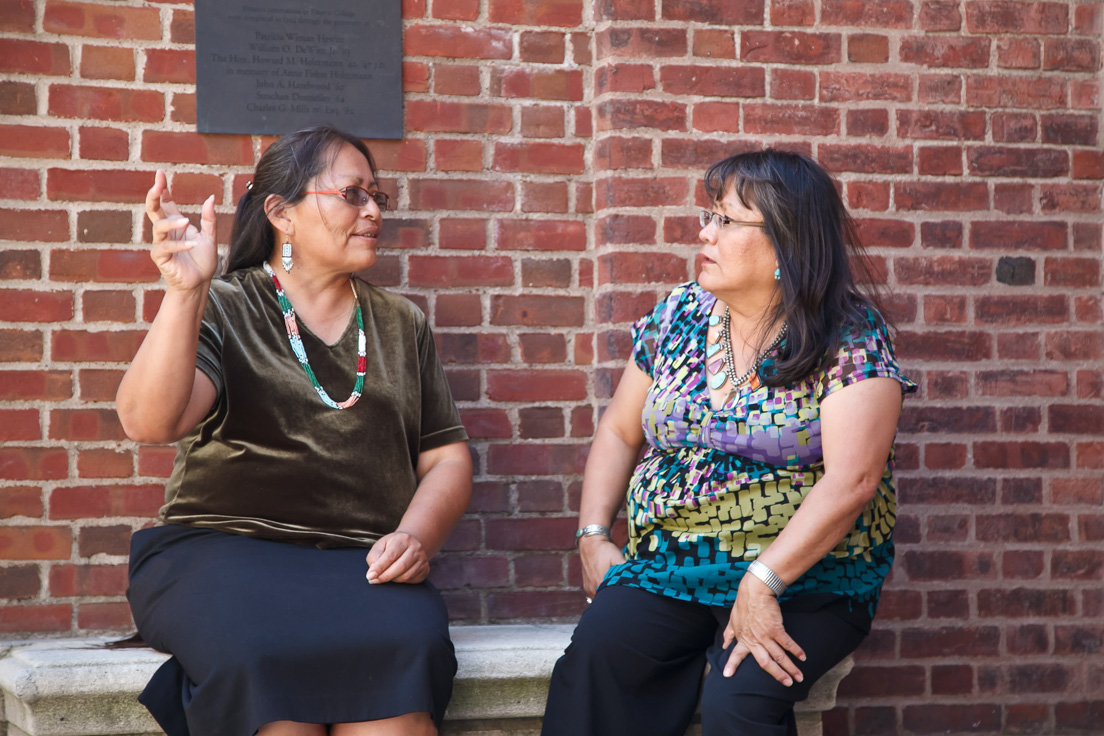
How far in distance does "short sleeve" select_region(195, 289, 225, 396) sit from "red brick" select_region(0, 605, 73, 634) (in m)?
0.97

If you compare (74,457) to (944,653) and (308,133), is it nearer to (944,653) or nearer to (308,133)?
(308,133)

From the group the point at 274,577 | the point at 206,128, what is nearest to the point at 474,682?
the point at 274,577

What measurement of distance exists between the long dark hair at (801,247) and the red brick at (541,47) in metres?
0.88

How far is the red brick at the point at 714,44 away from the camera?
3125 millimetres

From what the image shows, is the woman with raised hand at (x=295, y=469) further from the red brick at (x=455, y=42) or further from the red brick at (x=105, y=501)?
the red brick at (x=455, y=42)

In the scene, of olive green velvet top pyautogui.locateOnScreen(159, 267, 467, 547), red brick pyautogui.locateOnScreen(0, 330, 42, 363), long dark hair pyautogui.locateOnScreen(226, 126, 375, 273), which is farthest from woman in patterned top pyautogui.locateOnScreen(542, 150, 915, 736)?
red brick pyautogui.locateOnScreen(0, 330, 42, 363)

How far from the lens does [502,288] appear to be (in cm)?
316

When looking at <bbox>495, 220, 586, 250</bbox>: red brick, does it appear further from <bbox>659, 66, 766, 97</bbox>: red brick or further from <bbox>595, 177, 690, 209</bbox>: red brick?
<bbox>659, 66, 766, 97</bbox>: red brick

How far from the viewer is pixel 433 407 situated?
2.81 meters

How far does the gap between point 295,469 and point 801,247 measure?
137cm

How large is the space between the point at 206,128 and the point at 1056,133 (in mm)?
2630

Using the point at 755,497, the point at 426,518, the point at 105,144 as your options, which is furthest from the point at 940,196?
the point at 105,144

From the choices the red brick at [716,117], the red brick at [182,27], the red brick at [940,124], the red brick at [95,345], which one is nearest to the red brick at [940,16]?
the red brick at [940,124]

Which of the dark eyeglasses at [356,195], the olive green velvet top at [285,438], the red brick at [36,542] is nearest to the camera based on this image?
the olive green velvet top at [285,438]
